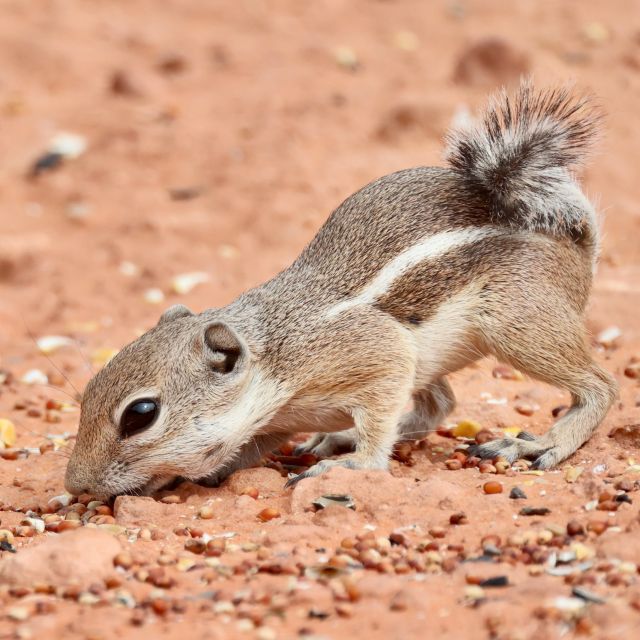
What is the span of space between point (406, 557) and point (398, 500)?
1.71ft

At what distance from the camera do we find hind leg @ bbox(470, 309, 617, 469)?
16.6ft

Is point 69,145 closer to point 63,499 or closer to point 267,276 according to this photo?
point 267,276

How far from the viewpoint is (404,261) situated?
201 inches

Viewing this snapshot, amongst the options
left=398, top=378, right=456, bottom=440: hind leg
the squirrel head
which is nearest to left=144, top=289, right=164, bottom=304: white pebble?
left=398, top=378, right=456, bottom=440: hind leg

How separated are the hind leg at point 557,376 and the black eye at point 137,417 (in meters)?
1.43

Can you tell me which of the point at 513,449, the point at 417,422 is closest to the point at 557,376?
the point at 513,449

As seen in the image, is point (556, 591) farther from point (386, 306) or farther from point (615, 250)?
point (615, 250)

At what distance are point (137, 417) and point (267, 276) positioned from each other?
3.60 metres

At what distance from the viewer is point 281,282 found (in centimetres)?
526

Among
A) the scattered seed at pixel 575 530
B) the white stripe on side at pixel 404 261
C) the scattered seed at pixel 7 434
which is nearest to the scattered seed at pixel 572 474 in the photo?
the scattered seed at pixel 575 530

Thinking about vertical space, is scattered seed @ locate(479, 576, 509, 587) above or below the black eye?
below

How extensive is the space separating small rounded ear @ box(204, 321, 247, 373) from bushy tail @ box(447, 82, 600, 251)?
130 cm

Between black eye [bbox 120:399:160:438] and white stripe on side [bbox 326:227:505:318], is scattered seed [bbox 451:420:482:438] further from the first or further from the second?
black eye [bbox 120:399:160:438]

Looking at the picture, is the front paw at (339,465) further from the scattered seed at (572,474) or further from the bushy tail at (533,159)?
the bushy tail at (533,159)
